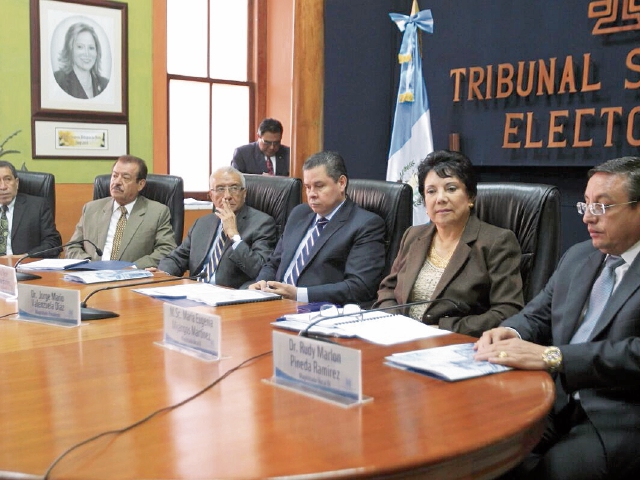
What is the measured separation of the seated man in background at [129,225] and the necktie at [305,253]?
106 centimetres

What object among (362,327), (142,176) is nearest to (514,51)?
(142,176)

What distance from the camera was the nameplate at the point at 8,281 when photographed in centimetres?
250

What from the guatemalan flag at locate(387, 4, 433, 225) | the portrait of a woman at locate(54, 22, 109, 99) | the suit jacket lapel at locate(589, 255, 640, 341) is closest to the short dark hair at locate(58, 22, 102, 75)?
the portrait of a woman at locate(54, 22, 109, 99)

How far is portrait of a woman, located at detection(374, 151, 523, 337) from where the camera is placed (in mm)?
2352

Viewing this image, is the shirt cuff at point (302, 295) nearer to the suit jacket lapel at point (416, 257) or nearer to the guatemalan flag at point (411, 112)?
the suit jacket lapel at point (416, 257)

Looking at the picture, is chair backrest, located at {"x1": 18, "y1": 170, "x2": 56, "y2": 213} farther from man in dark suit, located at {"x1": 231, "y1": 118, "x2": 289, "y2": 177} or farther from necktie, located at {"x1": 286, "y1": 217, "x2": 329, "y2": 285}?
necktie, located at {"x1": 286, "y1": 217, "x2": 329, "y2": 285}

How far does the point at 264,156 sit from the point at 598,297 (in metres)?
4.31

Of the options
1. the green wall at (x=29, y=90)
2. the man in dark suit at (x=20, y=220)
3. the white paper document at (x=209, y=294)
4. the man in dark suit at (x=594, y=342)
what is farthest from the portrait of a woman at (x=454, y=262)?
the green wall at (x=29, y=90)

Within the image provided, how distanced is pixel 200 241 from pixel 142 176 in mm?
697

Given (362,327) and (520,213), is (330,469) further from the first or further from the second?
(520,213)

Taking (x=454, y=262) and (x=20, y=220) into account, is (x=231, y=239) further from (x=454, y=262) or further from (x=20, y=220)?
(x=20, y=220)

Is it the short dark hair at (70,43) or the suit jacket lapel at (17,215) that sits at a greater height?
the short dark hair at (70,43)

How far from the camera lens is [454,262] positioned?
8.00 ft

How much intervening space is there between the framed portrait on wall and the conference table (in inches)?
163
